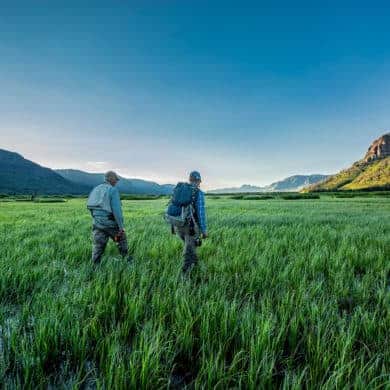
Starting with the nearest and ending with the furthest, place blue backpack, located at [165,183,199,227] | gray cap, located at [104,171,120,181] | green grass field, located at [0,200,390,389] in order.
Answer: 1. green grass field, located at [0,200,390,389]
2. blue backpack, located at [165,183,199,227]
3. gray cap, located at [104,171,120,181]

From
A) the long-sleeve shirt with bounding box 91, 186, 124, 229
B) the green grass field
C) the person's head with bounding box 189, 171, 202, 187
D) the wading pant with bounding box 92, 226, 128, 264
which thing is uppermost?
the person's head with bounding box 189, 171, 202, 187

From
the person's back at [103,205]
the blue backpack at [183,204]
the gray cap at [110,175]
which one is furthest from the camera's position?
the gray cap at [110,175]

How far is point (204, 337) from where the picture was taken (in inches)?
91.7

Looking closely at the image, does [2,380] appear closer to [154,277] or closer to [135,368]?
[135,368]

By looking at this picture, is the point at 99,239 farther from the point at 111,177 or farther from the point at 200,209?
the point at 200,209

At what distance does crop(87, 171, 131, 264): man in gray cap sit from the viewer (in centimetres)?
537

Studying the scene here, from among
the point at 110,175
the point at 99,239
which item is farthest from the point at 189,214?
the point at 99,239

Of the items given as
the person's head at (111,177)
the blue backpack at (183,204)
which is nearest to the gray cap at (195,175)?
the blue backpack at (183,204)

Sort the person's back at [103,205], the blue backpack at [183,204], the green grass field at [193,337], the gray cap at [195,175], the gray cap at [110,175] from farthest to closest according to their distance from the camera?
the gray cap at [110,175]
the person's back at [103,205]
the gray cap at [195,175]
the blue backpack at [183,204]
the green grass field at [193,337]

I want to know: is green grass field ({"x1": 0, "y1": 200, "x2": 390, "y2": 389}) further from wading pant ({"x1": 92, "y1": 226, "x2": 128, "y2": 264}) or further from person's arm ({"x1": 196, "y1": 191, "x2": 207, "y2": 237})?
person's arm ({"x1": 196, "y1": 191, "x2": 207, "y2": 237})

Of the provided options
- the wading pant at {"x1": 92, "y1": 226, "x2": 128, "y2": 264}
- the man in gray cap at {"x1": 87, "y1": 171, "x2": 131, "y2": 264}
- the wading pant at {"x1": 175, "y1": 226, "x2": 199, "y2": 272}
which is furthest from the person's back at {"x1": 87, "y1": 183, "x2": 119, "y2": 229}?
the wading pant at {"x1": 175, "y1": 226, "x2": 199, "y2": 272}

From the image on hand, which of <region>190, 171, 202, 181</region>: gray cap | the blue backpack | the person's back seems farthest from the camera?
the person's back

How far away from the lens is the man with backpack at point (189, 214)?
513cm

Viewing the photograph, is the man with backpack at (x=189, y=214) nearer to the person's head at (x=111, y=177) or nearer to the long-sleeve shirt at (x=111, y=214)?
the long-sleeve shirt at (x=111, y=214)
